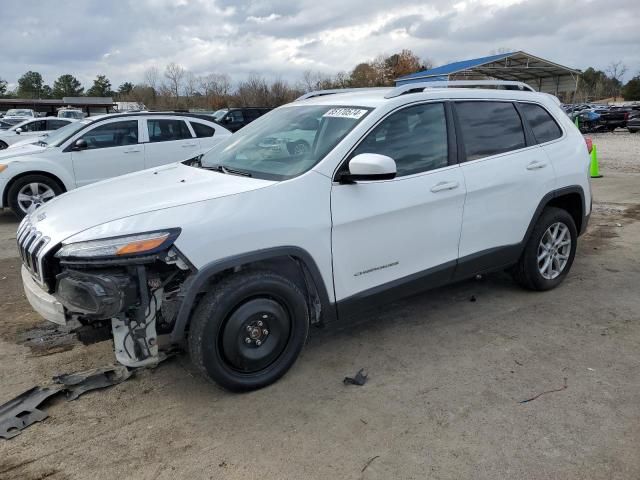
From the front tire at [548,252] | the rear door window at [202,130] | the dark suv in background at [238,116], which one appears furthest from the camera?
the dark suv in background at [238,116]

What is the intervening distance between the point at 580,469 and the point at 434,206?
6.20 feet

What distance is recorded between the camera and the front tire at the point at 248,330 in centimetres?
295

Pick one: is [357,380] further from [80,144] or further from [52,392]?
[80,144]

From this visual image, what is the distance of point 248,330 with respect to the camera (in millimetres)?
3107

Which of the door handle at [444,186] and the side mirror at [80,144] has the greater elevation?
the side mirror at [80,144]

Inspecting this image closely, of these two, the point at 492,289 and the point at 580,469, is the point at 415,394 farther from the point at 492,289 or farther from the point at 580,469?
the point at 492,289

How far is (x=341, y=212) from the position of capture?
3.33 meters

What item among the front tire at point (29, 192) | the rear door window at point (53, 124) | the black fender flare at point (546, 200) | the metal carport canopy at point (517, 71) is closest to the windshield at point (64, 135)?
the front tire at point (29, 192)

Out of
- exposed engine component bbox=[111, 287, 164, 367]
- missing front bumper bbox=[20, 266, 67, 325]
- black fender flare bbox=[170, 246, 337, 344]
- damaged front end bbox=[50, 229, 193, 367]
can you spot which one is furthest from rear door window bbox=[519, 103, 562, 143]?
missing front bumper bbox=[20, 266, 67, 325]

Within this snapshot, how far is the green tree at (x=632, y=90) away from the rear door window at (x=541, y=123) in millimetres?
80275

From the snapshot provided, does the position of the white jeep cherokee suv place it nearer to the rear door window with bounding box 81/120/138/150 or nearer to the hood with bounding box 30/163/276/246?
the hood with bounding box 30/163/276/246

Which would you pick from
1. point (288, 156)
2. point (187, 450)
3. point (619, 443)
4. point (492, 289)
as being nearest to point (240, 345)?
point (187, 450)

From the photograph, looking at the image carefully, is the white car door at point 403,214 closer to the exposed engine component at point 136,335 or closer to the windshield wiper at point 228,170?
the windshield wiper at point 228,170

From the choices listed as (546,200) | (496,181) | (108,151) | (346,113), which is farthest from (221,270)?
(108,151)
